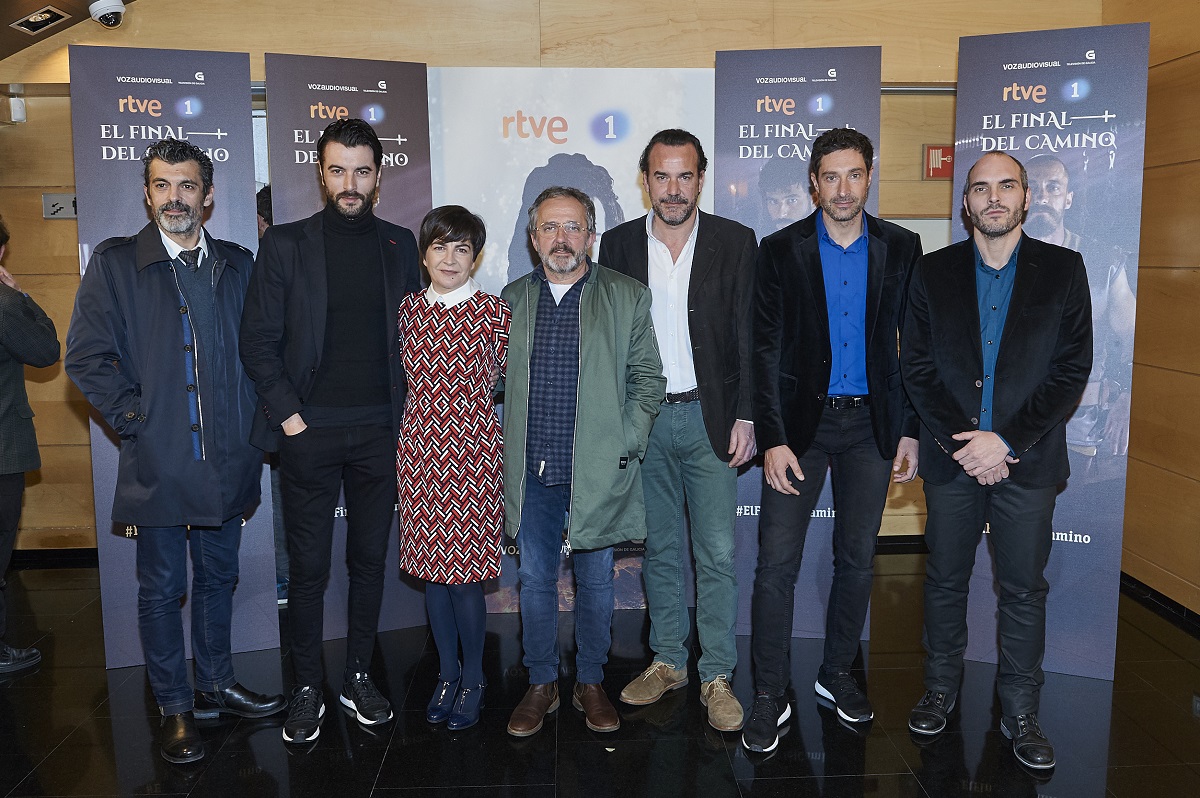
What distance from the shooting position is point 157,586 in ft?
10.7

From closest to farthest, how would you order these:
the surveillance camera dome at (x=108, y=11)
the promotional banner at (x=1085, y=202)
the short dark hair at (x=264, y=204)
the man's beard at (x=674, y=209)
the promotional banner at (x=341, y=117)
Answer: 1. the man's beard at (x=674, y=209)
2. the promotional banner at (x=1085, y=202)
3. the promotional banner at (x=341, y=117)
4. the short dark hair at (x=264, y=204)
5. the surveillance camera dome at (x=108, y=11)

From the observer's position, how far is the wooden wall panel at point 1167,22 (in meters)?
4.43

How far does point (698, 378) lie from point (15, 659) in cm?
324

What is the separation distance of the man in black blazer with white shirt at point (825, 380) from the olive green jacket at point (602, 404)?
1.38 feet

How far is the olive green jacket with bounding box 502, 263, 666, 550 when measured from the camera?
3.17 meters

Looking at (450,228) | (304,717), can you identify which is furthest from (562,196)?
(304,717)

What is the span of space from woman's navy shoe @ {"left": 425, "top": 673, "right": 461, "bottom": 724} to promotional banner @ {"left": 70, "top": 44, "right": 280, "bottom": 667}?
1.23 metres

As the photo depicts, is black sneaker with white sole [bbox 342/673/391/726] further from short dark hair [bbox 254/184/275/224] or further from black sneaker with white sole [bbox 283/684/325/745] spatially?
short dark hair [bbox 254/184/275/224]

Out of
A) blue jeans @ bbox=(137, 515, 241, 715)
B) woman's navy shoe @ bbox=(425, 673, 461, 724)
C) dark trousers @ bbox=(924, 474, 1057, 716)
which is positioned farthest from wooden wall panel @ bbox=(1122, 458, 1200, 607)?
blue jeans @ bbox=(137, 515, 241, 715)

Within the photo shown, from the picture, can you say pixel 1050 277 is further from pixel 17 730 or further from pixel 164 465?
pixel 17 730

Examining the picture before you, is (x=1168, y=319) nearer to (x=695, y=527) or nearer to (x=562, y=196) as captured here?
(x=695, y=527)

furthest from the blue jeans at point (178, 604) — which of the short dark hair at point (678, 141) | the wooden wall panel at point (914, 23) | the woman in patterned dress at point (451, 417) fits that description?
the wooden wall panel at point (914, 23)

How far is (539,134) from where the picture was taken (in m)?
4.49

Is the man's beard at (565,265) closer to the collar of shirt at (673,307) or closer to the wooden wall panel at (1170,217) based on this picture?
the collar of shirt at (673,307)
